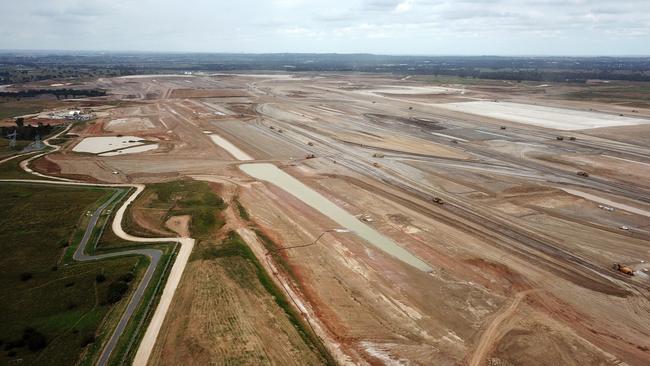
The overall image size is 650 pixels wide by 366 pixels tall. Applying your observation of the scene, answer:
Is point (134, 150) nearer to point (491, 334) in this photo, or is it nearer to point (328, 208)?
point (328, 208)

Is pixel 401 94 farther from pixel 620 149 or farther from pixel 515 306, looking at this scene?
pixel 515 306

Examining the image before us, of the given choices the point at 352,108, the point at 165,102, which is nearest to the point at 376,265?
the point at 352,108

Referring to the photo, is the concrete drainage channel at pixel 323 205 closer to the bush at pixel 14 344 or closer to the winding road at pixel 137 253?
the winding road at pixel 137 253

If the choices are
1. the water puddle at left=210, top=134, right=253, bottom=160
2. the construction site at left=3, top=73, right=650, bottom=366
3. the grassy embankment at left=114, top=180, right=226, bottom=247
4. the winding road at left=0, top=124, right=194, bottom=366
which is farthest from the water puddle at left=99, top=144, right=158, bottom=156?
the grassy embankment at left=114, top=180, right=226, bottom=247

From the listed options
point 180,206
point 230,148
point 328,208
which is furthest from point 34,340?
point 230,148

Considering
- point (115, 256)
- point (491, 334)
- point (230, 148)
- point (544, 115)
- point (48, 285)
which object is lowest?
point (48, 285)

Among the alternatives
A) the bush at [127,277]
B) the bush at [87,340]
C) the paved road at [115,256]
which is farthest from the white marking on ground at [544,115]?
the bush at [87,340]

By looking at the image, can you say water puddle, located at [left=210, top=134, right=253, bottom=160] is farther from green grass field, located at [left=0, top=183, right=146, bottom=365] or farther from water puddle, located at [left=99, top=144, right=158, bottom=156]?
green grass field, located at [left=0, top=183, right=146, bottom=365]
